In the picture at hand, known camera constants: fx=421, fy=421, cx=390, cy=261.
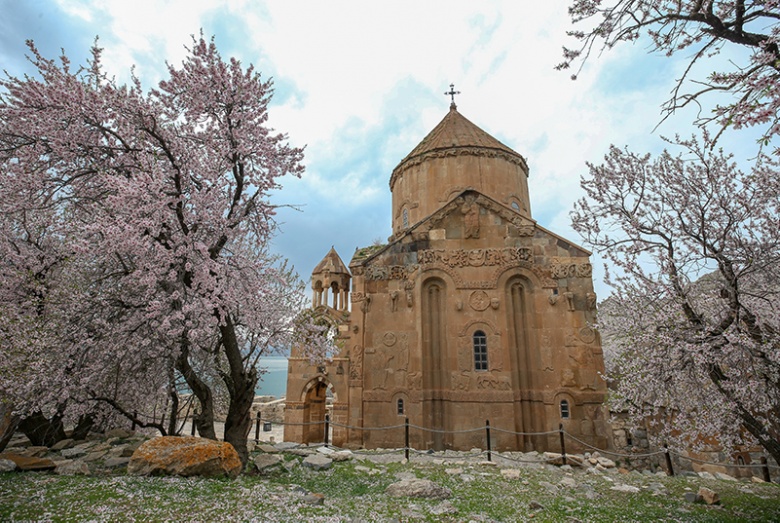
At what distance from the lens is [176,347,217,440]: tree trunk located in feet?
27.4

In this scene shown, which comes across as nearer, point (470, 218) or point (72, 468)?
point (72, 468)

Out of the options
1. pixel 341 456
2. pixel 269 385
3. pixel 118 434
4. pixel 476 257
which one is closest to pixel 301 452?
pixel 341 456

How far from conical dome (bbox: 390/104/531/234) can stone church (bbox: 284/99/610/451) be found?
3.79m

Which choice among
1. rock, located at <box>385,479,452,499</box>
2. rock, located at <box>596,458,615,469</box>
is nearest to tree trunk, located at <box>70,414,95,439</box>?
rock, located at <box>385,479,452,499</box>

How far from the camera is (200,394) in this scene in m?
8.61

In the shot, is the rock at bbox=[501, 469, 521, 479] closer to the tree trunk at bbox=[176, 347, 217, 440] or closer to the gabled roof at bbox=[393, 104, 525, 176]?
the tree trunk at bbox=[176, 347, 217, 440]

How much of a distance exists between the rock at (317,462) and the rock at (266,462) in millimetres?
598

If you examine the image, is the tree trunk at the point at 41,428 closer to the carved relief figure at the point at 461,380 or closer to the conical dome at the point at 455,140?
the carved relief figure at the point at 461,380

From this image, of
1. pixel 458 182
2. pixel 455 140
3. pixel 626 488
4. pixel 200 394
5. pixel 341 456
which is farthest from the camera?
pixel 455 140

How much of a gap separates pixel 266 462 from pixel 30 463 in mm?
4144

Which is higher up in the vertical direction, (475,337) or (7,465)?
(475,337)

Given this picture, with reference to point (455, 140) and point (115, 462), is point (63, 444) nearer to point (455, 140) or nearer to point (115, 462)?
point (115, 462)

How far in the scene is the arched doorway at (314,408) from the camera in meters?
21.1

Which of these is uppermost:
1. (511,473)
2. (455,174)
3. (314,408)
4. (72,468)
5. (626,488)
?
(455,174)
